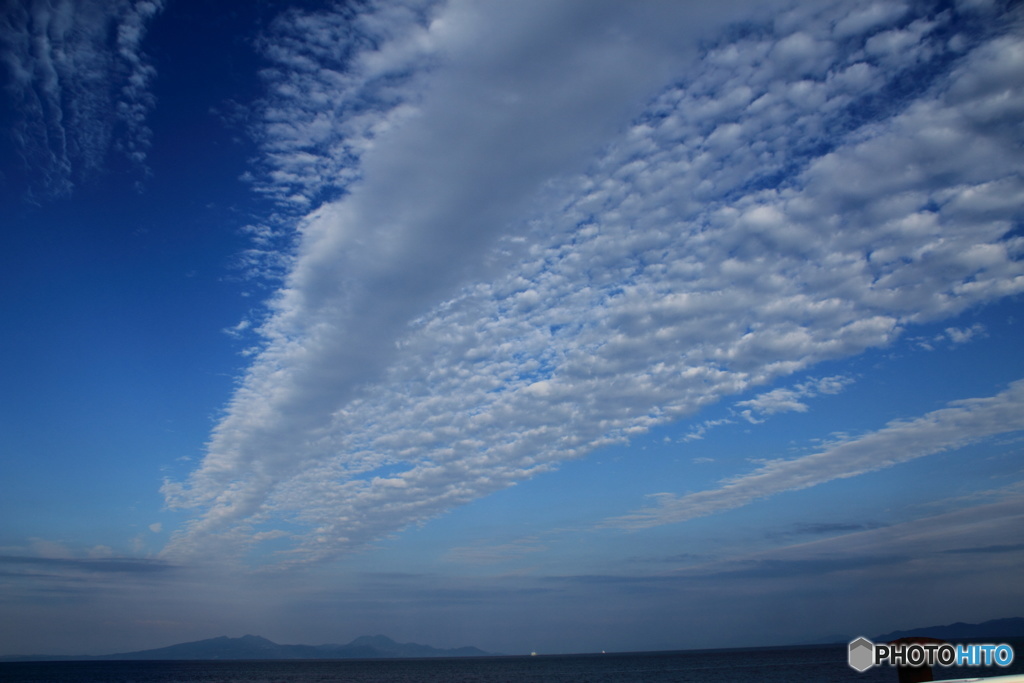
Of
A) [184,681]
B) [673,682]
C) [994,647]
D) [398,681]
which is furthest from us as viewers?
[184,681]

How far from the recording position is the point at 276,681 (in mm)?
101625

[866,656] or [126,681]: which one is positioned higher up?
[866,656]

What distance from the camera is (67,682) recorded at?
110688 mm

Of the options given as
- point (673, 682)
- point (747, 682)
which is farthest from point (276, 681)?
point (747, 682)

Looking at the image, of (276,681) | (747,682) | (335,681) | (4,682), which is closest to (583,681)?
(747,682)

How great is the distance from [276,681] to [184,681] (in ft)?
73.0

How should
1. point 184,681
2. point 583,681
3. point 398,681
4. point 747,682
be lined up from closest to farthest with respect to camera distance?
point 747,682 → point 583,681 → point 398,681 → point 184,681

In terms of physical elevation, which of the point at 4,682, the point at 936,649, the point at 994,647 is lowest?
the point at 4,682

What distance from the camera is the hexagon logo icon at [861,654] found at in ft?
→ 40.2

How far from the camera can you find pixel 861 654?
40.5ft

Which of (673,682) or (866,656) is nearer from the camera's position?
(866,656)

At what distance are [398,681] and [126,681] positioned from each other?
57212 millimetres

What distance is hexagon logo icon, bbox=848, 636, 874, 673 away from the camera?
12242mm

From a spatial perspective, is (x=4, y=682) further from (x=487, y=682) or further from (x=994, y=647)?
(x=994, y=647)
